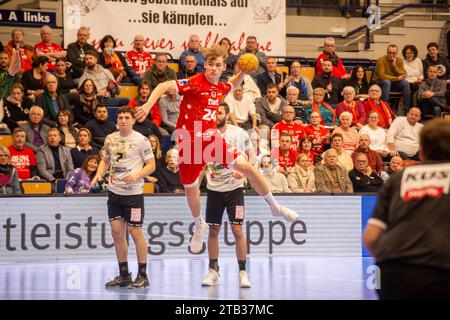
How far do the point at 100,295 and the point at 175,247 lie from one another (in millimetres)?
4384

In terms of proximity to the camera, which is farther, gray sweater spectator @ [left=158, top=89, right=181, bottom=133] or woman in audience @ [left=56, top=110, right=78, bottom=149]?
gray sweater spectator @ [left=158, top=89, right=181, bottom=133]

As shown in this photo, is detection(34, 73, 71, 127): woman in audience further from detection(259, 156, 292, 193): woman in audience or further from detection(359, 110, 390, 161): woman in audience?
detection(359, 110, 390, 161): woman in audience

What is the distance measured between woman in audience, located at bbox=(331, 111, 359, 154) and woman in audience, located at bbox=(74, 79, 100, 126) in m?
4.56

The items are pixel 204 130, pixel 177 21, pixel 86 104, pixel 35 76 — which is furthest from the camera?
pixel 177 21

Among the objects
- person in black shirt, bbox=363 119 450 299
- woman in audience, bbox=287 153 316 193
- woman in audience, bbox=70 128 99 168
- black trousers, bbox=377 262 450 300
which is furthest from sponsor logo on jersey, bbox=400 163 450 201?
woman in audience, bbox=70 128 99 168

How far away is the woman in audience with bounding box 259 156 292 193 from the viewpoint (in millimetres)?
15141

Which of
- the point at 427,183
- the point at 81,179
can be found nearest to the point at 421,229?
the point at 427,183

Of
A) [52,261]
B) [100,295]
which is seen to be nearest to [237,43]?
[52,261]

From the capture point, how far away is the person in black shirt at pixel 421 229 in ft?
15.4

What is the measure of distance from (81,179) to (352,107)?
6143mm

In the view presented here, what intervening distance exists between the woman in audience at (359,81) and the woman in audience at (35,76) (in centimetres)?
649

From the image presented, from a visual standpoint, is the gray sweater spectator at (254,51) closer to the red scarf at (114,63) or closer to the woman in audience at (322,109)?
the woman in audience at (322,109)

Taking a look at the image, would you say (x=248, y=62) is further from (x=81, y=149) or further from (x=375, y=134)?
(x=375, y=134)

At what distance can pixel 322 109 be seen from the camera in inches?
685
